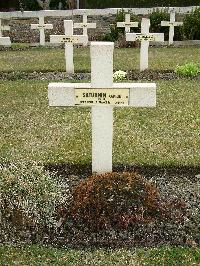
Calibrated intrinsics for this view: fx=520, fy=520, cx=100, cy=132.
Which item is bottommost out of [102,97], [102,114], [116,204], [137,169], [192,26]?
[137,169]

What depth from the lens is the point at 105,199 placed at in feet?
14.8

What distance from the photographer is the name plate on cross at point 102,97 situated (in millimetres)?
4918

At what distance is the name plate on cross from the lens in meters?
4.92

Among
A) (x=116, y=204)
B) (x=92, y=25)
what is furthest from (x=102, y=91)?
(x=92, y=25)

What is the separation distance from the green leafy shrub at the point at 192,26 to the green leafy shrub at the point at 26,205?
1296cm

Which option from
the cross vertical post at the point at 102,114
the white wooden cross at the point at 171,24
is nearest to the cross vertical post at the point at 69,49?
the white wooden cross at the point at 171,24

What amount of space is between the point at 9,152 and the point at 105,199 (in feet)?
7.14

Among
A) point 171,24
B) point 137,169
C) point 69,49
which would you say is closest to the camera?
point 137,169

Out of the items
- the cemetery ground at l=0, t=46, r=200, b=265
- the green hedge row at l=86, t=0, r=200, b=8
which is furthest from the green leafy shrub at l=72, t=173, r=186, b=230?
the green hedge row at l=86, t=0, r=200, b=8

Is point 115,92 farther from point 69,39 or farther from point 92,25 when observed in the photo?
point 92,25

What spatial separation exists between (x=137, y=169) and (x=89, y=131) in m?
1.47

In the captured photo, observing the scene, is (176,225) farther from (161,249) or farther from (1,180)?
(1,180)

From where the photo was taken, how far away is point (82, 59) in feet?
44.0

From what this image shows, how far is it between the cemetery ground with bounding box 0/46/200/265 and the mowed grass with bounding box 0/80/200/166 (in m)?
0.01
